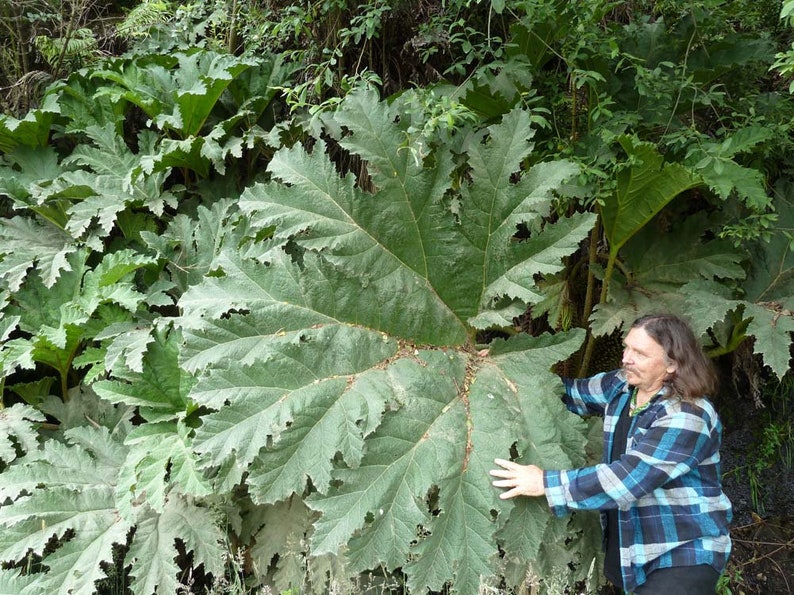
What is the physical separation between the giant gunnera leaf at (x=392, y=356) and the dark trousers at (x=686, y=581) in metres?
0.29

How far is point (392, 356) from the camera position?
7.02ft

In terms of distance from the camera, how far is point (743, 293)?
234 cm

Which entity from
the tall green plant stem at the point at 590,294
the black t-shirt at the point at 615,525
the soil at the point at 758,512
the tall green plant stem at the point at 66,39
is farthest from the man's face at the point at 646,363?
the tall green plant stem at the point at 66,39

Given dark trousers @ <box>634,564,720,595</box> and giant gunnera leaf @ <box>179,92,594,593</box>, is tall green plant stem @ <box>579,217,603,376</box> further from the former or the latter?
dark trousers @ <box>634,564,720,595</box>

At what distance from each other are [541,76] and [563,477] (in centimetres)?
160

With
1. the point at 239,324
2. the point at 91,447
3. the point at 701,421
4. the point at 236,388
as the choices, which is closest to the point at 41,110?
the point at 91,447

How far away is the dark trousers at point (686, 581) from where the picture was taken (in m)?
1.73

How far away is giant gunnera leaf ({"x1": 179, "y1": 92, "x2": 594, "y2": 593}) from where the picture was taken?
1769 millimetres

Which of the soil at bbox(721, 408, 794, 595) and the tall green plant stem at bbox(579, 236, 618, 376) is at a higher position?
the tall green plant stem at bbox(579, 236, 618, 376)

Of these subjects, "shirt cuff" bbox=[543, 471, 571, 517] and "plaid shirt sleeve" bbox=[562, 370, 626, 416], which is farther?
"plaid shirt sleeve" bbox=[562, 370, 626, 416]

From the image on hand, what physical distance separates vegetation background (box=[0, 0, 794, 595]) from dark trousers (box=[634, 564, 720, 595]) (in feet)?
0.64

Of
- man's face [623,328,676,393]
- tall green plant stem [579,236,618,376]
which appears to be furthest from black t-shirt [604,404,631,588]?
tall green plant stem [579,236,618,376]

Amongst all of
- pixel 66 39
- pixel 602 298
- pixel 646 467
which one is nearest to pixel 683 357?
pixel 646 467

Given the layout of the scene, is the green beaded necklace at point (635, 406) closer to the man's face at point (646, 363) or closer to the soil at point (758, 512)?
the man's face at point (646, 363)
